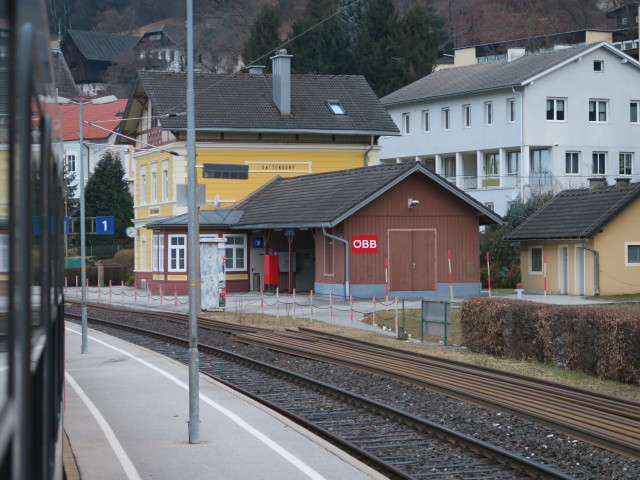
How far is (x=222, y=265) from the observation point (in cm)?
3588

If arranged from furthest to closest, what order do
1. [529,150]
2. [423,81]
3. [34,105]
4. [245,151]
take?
[423,81], [529,150], [245,151], [34,105]

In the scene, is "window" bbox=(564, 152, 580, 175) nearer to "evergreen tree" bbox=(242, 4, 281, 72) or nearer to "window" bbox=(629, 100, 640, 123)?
"window" bbox=(629, 100, 640, 123)

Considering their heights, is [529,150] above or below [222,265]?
above

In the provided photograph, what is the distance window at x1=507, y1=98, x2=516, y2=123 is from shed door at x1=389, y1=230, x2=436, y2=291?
2280 centimetres

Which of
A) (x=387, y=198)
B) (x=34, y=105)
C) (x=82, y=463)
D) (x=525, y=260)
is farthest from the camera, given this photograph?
(x=525, y=260)

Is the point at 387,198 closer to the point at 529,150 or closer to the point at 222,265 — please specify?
the point at 222,265

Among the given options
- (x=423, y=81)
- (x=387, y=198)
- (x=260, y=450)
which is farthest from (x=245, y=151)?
(x=260, y=450)

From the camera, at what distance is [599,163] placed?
6353cm

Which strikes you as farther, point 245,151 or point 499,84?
point 499,84

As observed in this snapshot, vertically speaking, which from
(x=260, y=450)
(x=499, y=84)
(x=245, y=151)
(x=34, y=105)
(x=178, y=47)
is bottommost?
(x=260, y=450)

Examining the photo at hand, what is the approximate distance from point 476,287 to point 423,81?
109 ft

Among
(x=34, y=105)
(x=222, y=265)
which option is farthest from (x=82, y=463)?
(x=222, y=265)

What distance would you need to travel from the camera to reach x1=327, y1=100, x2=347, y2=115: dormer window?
178 ft

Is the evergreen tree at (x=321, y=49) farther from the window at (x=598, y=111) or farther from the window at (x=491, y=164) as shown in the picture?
the window at (x=598, y=111)
